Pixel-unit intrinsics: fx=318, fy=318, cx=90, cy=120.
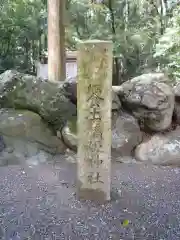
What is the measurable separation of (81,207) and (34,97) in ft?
6.88

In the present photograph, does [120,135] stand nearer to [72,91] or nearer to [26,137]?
[72,91]

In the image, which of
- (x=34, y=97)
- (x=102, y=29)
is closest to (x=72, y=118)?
(x=34, y=97)

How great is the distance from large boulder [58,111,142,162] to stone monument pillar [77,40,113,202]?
1348 mm

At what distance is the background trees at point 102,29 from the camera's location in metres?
8.09

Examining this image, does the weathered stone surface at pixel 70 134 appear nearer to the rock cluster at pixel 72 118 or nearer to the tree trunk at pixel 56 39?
the rock cluster at pixel 72 118

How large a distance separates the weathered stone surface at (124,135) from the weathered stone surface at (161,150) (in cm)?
12

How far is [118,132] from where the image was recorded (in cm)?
446

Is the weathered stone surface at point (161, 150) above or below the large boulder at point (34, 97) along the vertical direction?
below

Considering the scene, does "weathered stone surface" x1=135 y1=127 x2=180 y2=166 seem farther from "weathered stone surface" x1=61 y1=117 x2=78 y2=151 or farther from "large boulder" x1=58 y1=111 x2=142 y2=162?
"weathered stone surface" x1=61 y1=117 x2=78 y2=151

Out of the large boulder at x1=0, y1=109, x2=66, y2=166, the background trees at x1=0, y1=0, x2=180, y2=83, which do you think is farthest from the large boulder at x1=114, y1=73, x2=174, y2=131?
the background trees at x1=0, y1=0, x2=180, y2=83

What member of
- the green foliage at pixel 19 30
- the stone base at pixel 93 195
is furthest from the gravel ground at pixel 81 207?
the green foliage at pixel 19 30

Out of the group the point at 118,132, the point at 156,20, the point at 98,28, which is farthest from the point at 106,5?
the point at 118,132

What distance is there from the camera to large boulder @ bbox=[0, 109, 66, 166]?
4086mm

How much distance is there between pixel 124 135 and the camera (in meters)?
4.46
